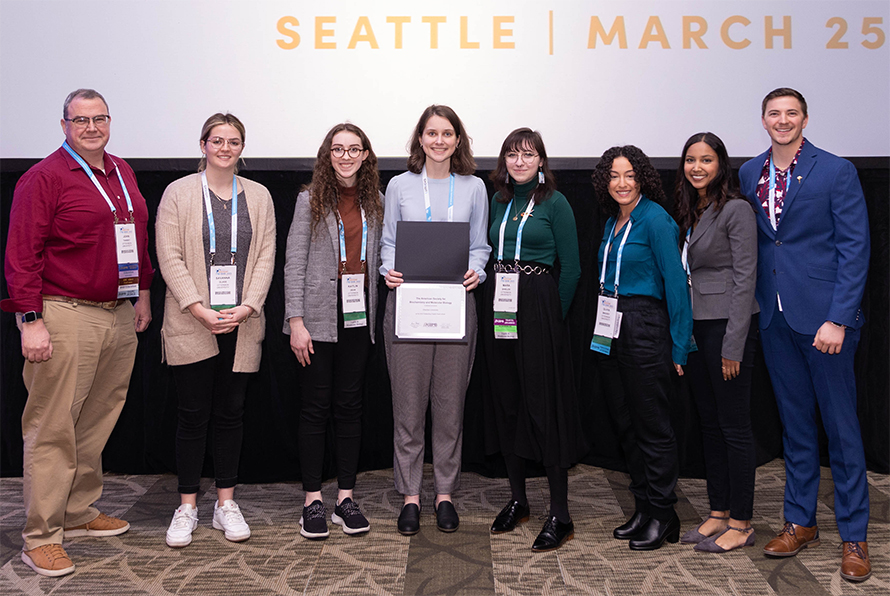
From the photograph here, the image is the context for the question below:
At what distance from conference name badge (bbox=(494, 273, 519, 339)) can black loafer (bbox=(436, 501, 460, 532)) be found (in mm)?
817

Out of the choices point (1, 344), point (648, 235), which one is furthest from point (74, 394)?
point (648, 235)

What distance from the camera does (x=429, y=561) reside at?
7.85 ft

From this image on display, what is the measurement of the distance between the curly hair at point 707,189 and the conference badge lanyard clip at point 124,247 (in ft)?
7.46

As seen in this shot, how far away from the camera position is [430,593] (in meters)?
2.16

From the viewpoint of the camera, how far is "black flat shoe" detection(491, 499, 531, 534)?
104 inches

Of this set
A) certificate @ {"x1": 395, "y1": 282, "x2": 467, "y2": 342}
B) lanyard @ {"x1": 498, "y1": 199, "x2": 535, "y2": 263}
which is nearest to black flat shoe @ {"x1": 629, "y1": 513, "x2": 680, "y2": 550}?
certificate @ {"x1": 395, "y1": 282, "x2": 467, "y2": 342}

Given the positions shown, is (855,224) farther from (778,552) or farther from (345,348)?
(345,348)

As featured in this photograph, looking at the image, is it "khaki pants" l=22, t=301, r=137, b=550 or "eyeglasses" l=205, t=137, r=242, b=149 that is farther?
"eyeglasses" l=205, t=137, r=242, b=149

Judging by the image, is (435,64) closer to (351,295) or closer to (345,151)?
(345,151)

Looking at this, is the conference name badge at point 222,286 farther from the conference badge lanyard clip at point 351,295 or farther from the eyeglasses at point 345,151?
the eyeglasses at point 345,151

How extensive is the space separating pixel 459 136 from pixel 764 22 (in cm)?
→ 187

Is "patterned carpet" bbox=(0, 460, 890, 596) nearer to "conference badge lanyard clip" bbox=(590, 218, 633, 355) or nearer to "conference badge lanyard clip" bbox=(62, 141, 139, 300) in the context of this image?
"conference badge lanyard clip" bbox=(590, 218, 633, 355)

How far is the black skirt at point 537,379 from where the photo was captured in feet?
8.14

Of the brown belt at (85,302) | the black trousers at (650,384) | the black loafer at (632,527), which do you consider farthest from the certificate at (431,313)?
the brown belt at (85,302)
